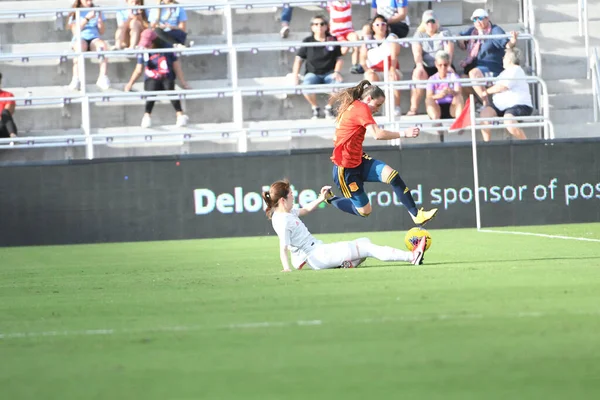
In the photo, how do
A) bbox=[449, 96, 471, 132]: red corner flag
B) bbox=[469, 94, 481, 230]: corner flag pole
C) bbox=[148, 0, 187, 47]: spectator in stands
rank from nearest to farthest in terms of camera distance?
bbox=[469, 94, 481, 230]: corner flag pole, bbox=[449, 96, 471, 132]: red corner flag, bbox=[148, 0, 187, 47]: spectator in stands

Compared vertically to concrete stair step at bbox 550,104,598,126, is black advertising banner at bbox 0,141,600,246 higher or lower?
lower

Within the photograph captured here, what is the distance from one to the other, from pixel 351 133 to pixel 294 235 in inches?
90.3

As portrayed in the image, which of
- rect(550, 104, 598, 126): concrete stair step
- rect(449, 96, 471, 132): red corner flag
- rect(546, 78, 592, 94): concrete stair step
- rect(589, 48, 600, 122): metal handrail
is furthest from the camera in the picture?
rect(546, 78, 592, 94): concrete stair step

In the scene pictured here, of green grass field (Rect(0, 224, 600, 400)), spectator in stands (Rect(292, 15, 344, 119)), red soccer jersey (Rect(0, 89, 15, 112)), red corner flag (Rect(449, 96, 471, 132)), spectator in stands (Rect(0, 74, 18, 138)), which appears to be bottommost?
green grass field (Rect(0, 224, 600, 400))

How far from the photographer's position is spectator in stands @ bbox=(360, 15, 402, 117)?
22578mm

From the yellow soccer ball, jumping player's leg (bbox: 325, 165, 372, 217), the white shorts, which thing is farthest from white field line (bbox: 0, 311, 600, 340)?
jumping player's leg (bbox: 325, 165, 372, 217)

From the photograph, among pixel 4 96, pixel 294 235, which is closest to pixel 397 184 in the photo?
pixel 294 235

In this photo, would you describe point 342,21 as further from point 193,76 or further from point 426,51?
point 193,76

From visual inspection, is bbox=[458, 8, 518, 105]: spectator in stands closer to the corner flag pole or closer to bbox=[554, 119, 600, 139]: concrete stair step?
bbox=[554, 119, 600, 139]: concrete stair step

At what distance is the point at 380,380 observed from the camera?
4.95 m

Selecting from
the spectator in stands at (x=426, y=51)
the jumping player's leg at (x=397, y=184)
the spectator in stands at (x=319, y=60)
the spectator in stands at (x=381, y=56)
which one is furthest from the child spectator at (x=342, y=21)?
the jumping player's leg at (x=397, y=184)

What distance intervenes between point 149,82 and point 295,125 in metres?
2.96

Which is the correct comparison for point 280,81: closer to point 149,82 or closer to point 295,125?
point 295,125

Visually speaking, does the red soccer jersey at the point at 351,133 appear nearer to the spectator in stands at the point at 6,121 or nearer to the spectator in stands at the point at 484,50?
the spectator in stands at the point at 484,50
